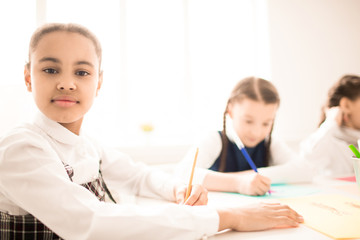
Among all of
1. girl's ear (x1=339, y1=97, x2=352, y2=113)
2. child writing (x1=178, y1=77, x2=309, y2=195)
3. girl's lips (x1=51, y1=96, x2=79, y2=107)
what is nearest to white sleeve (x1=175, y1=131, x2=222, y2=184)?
child writing (x1=178, y1=77, x2=309, y2=195)

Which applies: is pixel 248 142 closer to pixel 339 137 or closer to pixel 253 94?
pixel 253 94

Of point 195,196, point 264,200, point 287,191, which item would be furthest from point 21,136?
point 287,191

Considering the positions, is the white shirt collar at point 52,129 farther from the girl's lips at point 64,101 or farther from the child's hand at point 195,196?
the child's hand at point 195,196

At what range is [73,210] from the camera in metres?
0.42

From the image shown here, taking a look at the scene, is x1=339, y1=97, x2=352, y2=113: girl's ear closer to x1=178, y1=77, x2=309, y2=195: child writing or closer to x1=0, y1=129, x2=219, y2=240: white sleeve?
x1=178, y1=77, x2=309, y2=195: child writing

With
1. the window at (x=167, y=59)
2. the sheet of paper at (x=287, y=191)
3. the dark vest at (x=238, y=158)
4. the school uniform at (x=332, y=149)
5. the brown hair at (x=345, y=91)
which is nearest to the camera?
the sheet of paper at (x=287, y=191)

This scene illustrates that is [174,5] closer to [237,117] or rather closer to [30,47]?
[237,117]

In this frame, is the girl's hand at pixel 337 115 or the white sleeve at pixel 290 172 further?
the girl's hand at pixel 337 115

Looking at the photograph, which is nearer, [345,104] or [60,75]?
[60,75]

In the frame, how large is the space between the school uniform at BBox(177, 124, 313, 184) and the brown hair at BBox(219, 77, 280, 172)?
2cm

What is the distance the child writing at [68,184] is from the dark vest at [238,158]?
1.78 feet

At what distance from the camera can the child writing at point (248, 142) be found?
3.20 feet

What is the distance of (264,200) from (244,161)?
510mm

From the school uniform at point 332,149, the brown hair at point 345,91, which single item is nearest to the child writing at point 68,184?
the school uniform at point 332,149
